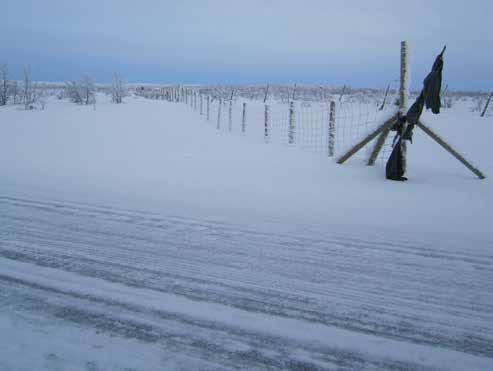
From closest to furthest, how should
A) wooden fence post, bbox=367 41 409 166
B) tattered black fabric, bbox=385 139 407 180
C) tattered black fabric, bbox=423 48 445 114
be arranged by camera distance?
1. tattered black fabric, bbox=423 48 445 114
2. tattered black fabric, bbox=385 139 407 180
3. wooden fence post, bbox=367 41 409 166

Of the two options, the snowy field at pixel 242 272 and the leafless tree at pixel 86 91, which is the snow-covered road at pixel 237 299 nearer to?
the snowy field at pixel 242 272

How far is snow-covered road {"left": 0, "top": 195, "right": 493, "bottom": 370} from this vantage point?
5.97 feet

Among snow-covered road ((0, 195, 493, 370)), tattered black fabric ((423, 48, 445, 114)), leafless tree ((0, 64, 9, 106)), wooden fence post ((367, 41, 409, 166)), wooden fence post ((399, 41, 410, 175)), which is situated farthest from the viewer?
leafless tree ((0, 64, 9, 106))

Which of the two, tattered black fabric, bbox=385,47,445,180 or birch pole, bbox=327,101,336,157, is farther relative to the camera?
birch pole, bbox=327,101,336,157

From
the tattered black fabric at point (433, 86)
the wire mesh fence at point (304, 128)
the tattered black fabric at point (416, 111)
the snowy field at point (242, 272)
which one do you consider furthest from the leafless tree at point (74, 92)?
the tattered black fabric at point (433, 86)

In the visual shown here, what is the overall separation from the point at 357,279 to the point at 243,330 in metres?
1.06

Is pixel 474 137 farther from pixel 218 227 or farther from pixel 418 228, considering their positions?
pixel 218 227

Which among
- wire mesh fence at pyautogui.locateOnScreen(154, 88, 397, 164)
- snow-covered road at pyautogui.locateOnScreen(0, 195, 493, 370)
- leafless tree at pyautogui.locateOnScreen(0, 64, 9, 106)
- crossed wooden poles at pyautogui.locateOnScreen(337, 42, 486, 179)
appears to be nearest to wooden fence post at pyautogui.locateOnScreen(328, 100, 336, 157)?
wire mesh fence at pyautogui.locateOnScreen(154, 88, 397, 164)

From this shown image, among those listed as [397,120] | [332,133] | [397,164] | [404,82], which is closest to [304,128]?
[332,133]

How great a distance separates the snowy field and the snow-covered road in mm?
11

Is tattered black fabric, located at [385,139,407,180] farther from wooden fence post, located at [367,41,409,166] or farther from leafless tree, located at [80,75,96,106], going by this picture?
leafless tree, located at [80,75,96,106]

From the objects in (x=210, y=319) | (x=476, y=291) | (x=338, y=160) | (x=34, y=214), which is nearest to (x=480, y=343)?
(x=476, y=291)

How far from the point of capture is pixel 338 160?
7.27 meters

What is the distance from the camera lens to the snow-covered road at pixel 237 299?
182cm
